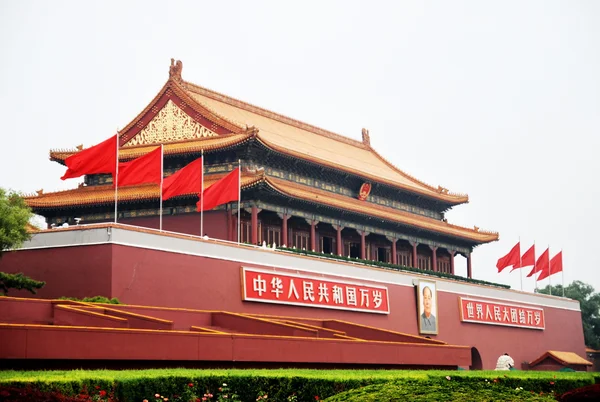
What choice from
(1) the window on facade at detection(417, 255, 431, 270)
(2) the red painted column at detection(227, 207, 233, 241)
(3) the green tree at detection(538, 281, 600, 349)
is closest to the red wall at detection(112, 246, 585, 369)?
(2) the red painted column at detection(227, 207, 233, 241)

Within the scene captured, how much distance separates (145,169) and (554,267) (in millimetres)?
23714

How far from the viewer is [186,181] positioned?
26156mm

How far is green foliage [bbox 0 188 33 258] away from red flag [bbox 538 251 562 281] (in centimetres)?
2645

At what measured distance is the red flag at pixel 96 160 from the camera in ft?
75.9

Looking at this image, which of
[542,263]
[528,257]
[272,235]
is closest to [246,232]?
[272,235]

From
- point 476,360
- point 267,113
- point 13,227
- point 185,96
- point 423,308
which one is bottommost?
point 476,360

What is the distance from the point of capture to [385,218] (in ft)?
121

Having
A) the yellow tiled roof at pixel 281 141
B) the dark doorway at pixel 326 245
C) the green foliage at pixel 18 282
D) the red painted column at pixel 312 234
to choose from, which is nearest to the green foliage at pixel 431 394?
the green foliage at pixel 18 282

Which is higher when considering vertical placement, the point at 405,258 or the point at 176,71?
the point at 176,71

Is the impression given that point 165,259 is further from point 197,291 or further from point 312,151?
point 312,151

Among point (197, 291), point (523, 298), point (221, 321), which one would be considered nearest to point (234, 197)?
point (197, 291)

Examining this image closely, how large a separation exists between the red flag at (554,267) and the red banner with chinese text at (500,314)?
5.00 ft

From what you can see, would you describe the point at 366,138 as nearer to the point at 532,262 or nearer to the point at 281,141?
the point at 532,262

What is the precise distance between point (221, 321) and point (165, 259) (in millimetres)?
2501
